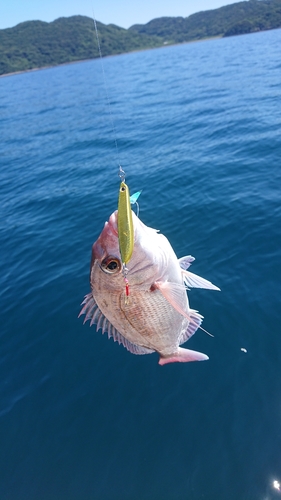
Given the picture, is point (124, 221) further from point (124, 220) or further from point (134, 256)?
point (134, 256)

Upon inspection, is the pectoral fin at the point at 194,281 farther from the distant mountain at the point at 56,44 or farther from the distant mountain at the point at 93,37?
the distant mountain at the point at 56,44

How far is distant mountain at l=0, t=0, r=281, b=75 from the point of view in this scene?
127088 millimetres

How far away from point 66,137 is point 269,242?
56.1 feet

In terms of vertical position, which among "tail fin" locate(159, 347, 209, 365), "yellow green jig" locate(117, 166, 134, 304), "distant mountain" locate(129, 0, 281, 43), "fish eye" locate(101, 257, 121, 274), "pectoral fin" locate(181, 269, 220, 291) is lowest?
"tail fin" locate(159, 347, 209, 365)

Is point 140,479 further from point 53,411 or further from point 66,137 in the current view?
point 66,137

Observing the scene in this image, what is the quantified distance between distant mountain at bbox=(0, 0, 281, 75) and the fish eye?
461 ft

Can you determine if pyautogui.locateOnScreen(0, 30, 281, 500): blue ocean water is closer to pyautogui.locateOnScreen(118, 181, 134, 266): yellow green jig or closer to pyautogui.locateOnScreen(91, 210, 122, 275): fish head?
pyautogui.locateOnScreen(91, 210, 122, 275): fish head

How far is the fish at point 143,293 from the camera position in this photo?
9.84 ft

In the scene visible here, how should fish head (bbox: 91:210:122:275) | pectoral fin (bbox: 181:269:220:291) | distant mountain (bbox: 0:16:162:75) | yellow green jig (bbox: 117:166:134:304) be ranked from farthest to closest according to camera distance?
distant mountain (bbox: 0:16:162:75) → pectoral fin (bbox: 181:269:220:291) → fish head (bbox: 91:210:122:275) → yellow green jig (bbox: 117:166:134:304)

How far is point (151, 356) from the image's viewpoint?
6180 mm

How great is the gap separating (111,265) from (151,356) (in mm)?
3691

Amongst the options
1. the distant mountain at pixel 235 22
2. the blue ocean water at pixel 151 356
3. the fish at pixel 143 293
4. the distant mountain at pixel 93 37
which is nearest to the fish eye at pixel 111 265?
the fish at pixel 143 293

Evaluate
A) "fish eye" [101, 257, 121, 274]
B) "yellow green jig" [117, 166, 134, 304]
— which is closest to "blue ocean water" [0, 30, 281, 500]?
"fish eye" [101, 257, 121, 274]

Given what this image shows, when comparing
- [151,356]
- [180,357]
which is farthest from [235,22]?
[180,357]
